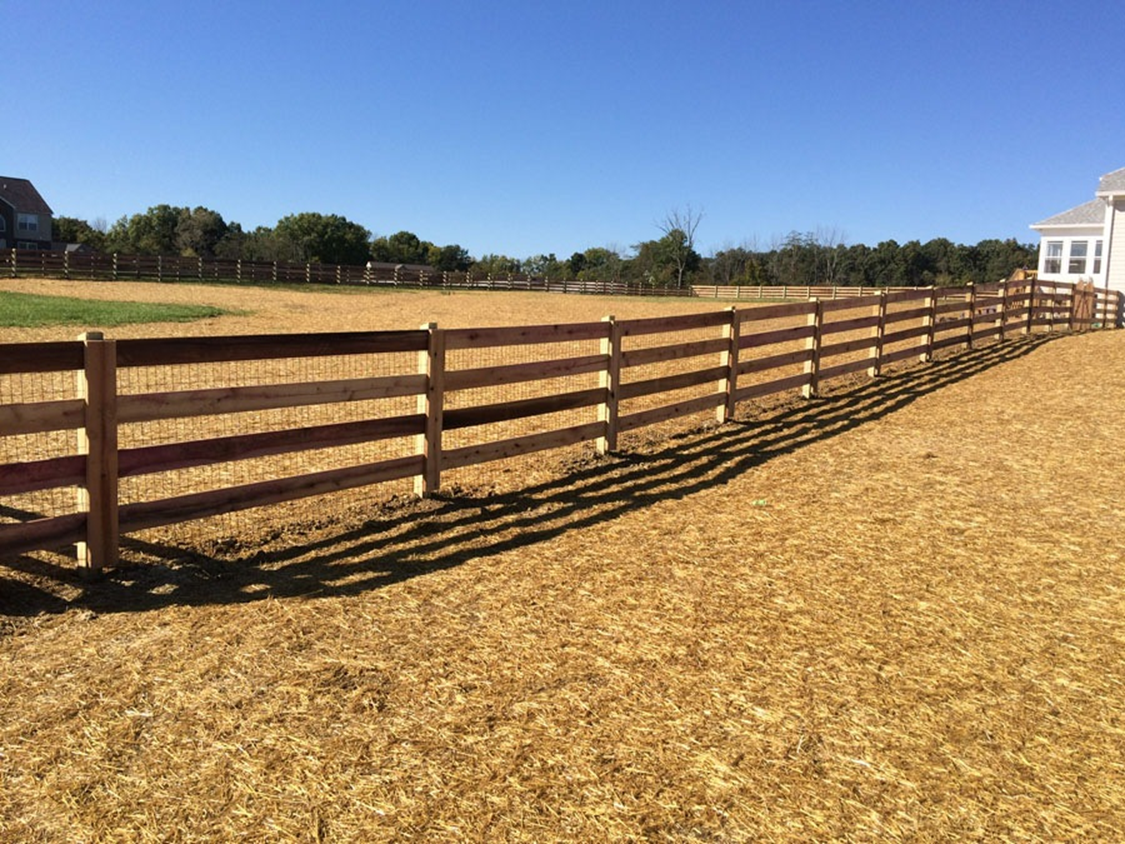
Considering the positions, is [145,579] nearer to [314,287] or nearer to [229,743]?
[229,743]

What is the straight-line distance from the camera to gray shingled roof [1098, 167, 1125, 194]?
80.0 ft

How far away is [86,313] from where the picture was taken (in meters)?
20.6

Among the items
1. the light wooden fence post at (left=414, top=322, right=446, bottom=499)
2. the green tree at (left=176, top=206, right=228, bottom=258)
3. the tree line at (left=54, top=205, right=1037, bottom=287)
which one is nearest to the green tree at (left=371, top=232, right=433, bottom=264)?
the tree line at (left=54, top=205, right=1037, bottom=287)

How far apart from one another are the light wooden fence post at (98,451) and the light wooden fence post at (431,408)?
89.1 inches

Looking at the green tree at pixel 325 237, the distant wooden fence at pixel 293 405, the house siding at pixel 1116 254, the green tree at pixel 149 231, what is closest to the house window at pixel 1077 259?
the house siding at pixel 1116 254

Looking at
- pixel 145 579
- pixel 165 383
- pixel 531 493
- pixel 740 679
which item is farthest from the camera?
pixel 165 383

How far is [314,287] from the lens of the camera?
48125mm

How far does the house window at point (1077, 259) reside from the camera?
29078 millimetres

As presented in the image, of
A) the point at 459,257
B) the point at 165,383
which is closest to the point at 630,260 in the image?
the point at 459,257

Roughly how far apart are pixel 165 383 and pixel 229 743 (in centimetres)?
862

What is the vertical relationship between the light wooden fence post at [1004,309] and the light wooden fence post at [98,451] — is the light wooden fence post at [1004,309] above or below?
above

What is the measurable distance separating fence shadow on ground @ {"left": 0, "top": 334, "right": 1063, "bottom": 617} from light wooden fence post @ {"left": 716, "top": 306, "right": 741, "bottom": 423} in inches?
12.7

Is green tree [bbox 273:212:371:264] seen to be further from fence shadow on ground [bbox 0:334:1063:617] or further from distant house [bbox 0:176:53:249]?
fence shadow on ground [bbox 0:334:1063:617]

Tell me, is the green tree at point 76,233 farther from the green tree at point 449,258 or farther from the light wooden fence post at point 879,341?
the light wooden fence post at point 879,341
